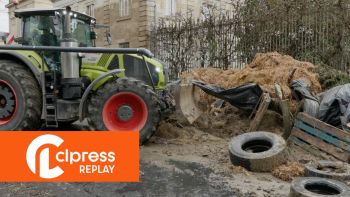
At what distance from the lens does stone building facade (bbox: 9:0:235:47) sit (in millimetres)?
20984

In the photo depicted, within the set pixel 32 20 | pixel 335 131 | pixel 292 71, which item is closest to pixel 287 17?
pixel 292 71

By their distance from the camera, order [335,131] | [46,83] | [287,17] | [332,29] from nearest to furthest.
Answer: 1. [335,131]
2. [46,83]
3. [332,29]
4. [287,17]

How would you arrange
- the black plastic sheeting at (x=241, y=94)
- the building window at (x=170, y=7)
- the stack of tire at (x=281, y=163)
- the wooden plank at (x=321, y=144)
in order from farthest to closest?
1. the building window at (x=170, y=7)
2. the black plastic sheeting at (x=241, y=94)
3. the wooden plank at (x=321, y=144)
4. the stack of tire at (x=281, y=163)

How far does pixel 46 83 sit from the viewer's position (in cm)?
659

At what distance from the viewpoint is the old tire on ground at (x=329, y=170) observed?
4977mm

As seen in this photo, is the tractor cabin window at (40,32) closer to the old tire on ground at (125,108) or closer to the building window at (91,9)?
the old tire on ground at (125,108)

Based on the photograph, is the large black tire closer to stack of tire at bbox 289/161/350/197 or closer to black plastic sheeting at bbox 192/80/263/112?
black plastic sheeting at bbox 192/80/263/112

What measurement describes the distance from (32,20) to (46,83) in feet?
5.32

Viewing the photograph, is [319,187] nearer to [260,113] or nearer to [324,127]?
[324,127]

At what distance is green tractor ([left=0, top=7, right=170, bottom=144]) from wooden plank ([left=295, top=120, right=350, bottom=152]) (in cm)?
231

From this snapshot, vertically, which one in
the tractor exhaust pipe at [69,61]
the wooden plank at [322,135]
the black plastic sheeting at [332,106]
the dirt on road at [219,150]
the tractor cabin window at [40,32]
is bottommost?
the dirt on road at [219,150]

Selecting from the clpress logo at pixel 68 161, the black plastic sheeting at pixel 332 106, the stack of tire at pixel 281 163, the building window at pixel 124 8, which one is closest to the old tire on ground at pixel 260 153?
the stack of tire at pixel 281 163

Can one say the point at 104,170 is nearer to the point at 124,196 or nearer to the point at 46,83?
the point at 124,196

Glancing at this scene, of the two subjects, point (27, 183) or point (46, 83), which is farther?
point (46, 83)
